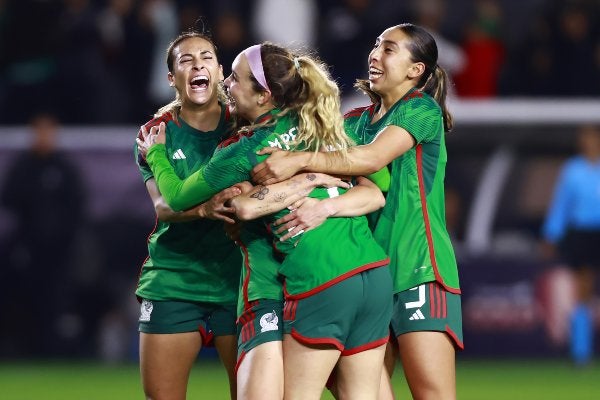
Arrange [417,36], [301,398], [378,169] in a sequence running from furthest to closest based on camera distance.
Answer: [417,36]
[378,169]
[301,398]

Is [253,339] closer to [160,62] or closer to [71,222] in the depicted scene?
[71,222]

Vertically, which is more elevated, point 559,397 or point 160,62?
point 160,62

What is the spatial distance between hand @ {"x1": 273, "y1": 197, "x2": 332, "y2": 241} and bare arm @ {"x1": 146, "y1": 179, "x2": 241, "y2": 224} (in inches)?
10.6

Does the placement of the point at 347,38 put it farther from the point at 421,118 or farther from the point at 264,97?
the point at 264,97

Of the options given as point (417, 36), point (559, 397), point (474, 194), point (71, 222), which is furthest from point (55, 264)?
point (417, 36)

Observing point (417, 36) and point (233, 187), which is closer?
point (233, 187)

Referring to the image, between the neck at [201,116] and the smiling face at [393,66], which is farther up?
the smiling face at [393,66]

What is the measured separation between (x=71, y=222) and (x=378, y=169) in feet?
24.9

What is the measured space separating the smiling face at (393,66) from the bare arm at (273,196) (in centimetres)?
73

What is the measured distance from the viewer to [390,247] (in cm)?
560

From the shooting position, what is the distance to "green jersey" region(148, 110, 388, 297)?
508 centimetres

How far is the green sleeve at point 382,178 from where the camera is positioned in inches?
216

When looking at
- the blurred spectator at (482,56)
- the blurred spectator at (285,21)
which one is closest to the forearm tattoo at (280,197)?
the blurred spectator at (482,56)

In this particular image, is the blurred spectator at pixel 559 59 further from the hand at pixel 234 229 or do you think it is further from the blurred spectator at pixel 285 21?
the hand at pixel 234 229
